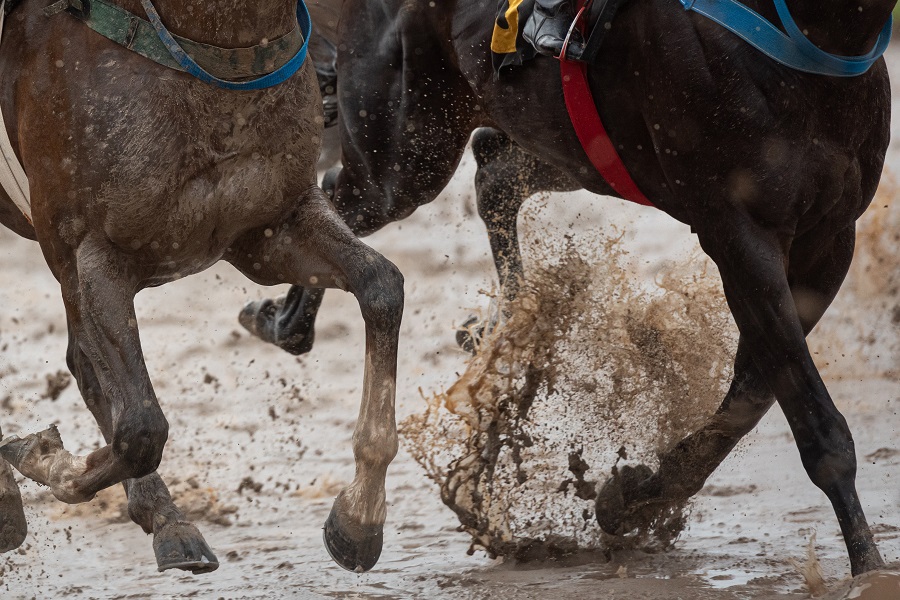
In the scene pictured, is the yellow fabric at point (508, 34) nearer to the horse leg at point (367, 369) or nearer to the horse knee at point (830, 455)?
the horse leg at point (367, 369)

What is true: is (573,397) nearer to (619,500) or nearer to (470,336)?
(619,500)

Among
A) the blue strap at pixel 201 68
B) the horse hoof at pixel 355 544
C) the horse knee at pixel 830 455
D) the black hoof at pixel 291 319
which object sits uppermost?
the blue strap at pixel 201 68

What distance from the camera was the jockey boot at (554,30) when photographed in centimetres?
355

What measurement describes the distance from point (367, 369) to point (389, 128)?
62.5 inches

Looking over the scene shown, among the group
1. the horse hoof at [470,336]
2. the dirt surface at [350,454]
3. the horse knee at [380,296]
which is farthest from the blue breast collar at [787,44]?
the horse hoof at [470,336]

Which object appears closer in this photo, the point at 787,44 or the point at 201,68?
the point at 201,68

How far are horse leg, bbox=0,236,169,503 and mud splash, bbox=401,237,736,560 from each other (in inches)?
56.3

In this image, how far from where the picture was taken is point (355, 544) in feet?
10.2

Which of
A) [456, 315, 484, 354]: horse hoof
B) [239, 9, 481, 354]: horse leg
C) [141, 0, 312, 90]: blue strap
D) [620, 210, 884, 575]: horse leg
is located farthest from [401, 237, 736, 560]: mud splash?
[141, 0, 312, 90]: blue strap

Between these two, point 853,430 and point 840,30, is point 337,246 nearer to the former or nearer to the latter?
point 840,30

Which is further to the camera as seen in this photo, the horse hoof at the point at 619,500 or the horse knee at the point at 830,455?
the horse hoof at the point at 619,500

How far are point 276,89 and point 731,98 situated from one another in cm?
110

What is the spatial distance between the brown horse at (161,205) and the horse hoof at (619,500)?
1140 millimetres

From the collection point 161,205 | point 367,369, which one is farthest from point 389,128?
point 161,205
